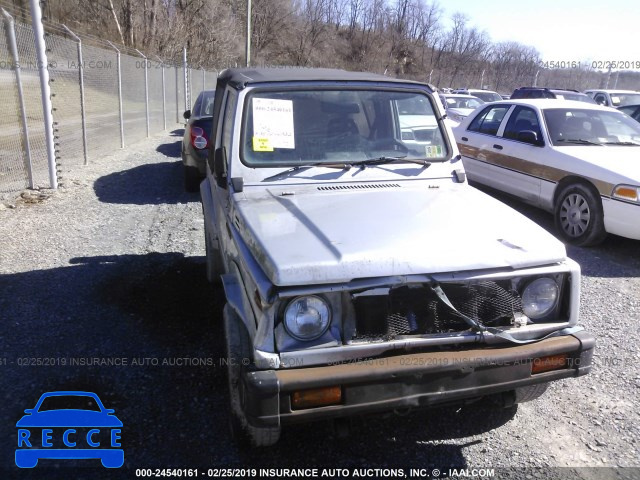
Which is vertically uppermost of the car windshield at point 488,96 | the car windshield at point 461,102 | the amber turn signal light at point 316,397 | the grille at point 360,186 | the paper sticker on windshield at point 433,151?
the car windshield at point 488,96

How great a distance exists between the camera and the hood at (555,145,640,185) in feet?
19.6

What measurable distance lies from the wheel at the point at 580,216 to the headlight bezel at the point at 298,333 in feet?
16.3

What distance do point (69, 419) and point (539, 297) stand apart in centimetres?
273

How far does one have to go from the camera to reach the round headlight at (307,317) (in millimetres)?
2373

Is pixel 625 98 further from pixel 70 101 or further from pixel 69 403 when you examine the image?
pixel 69 403

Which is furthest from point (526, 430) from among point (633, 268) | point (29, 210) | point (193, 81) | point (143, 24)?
point (143, 24)

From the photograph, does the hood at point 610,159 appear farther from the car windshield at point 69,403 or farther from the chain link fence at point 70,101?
the chain link fence at point 70,101

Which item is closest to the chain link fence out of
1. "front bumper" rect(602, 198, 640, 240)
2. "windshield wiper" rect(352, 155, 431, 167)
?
"windshield wiper" rect(352, 155, 431, 167)

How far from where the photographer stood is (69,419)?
309 centimetres

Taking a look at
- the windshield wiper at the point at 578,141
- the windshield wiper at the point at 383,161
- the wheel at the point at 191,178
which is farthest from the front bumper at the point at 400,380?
the wheel at the point at 191,178

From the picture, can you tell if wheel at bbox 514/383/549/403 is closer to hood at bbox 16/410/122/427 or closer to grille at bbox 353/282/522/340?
grille at bbox 353/282/522/340

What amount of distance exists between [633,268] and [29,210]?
7720 mm

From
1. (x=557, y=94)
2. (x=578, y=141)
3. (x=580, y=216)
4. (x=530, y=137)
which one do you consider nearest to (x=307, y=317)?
(x=580, y=216)

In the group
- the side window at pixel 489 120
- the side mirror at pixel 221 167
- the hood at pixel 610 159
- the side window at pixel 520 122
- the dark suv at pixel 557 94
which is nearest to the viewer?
the side mirror at pixel 221 167
